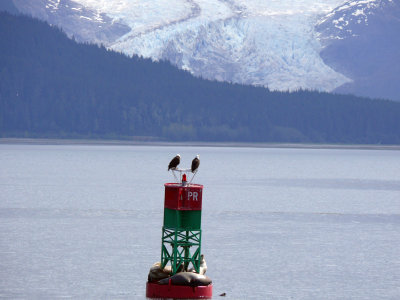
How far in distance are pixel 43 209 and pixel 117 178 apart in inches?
2549

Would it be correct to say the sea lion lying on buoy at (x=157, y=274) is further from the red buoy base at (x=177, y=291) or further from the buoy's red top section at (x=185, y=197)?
the buoy's red top section at (x=185, y=197)

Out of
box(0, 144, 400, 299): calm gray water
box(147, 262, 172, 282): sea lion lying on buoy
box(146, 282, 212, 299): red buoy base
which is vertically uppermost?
box(147, 262, 172, 282): sea lion lying on buoy

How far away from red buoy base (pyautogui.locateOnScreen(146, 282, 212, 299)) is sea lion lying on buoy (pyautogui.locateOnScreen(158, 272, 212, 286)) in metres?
0.13

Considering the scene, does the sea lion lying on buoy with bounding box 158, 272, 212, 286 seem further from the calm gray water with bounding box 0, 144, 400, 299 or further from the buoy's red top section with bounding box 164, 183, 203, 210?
the buoy's red top section with bounding box 164, 183, 203, 210

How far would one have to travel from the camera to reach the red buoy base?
113ft

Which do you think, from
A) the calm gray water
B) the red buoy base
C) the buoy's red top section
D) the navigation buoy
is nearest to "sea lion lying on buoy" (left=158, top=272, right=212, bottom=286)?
the navigation buoy

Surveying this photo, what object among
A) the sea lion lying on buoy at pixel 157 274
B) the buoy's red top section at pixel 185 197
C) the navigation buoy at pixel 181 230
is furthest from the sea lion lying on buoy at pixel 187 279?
the buoy's red top section at pixel 185 197

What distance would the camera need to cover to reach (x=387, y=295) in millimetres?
37938

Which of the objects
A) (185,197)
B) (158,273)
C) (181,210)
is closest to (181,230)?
(181,210)

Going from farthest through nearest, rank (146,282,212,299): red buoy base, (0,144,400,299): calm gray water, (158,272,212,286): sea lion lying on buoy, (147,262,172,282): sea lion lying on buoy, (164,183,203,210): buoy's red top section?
(0,144,400,299): calm gray water → (147,262,172,282): sea lion lying on buoy → (158,272,212,286): sea lion lying on buoy → (164,183,203,210): buoy's red top section → (146,282,212,299): red buoy base

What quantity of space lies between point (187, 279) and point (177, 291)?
66 cm

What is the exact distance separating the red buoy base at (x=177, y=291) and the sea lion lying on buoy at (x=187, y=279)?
0.44 feet

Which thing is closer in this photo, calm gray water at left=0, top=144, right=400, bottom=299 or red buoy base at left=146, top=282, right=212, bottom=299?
red buoy base at left=146, top=282, right=212, bottom=299

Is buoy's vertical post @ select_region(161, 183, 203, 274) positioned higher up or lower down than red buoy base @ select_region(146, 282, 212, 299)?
higher up
